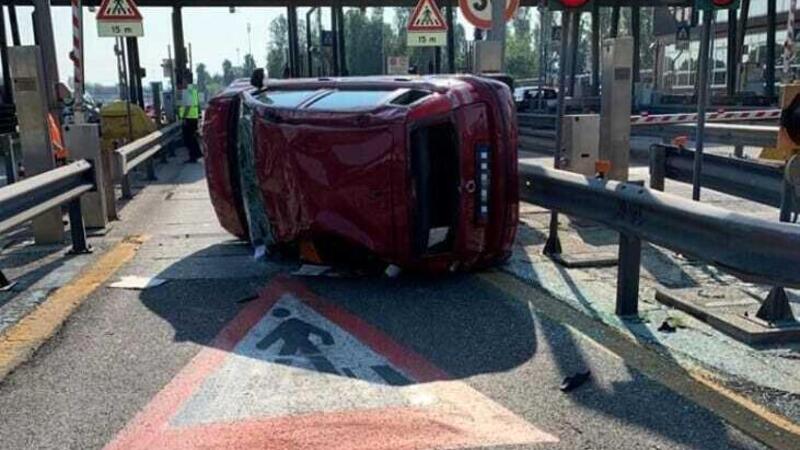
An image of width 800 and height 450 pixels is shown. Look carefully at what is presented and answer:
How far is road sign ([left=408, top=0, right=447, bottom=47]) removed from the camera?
Result: 12.9m

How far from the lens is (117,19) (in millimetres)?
11336

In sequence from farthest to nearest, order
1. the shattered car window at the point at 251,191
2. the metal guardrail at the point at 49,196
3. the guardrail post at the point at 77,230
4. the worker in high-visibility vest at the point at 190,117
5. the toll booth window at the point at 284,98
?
the worker in high-visibility vest at the point at 190,117 → the guardrail post at the point at 77,230 → the shattered car window at the point at 251,191 → the toll booth window at the point at 284,98 → the metal guardrail at the point at 49,196

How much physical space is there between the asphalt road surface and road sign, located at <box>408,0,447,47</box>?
8.17 m

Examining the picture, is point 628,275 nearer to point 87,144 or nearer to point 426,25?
point 87,144

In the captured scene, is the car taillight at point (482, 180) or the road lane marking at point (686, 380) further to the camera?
the car taillight at point (482, 180)

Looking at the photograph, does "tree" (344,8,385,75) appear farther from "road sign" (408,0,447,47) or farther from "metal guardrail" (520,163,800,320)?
"metal guardrail" (520,163,800,320)

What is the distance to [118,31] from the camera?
37.6 feet

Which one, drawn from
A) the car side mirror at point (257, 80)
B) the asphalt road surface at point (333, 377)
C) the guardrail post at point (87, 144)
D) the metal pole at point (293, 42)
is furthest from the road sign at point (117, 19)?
the metal pole at point (293, 42)

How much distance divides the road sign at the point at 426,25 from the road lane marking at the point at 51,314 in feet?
25.1

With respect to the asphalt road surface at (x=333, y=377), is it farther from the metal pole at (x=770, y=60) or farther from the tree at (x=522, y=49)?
the tree at (x=522, y=49)

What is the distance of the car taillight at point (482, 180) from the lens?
5188 millimetres

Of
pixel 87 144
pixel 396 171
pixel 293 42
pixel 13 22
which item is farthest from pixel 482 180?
pixel 13 22

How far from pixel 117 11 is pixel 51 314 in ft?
25.2

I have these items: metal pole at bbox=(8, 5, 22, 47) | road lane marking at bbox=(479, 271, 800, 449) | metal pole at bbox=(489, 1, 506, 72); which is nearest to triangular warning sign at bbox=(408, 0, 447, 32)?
metal pole at bbox=(489, 1, 506, 72)
